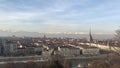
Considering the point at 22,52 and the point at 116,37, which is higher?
the point at 116,37

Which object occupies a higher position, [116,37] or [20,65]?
[116,37]

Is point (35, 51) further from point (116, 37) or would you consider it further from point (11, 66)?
point (116, 37)

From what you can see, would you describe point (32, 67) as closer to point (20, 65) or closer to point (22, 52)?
point (20, 65)

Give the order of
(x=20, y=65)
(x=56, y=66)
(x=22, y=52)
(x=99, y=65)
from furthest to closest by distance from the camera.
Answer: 1. (x=22, y=52)
2. (x=20, y=65)
3. (x=99, y=65)
4. (x=56, y=66)

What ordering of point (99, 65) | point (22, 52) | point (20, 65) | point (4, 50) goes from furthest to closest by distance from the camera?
point (4, 50) < point (22, 52) < point (20, 65) < point (99, 65)

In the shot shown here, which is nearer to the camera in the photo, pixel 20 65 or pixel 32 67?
pixel 32 67

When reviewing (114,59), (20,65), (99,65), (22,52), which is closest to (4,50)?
(22,52)

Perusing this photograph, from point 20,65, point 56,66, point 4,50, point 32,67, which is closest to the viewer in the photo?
point 56,66

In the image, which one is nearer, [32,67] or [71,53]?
[32,67]

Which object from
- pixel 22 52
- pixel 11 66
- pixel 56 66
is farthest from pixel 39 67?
pixel 22 52
